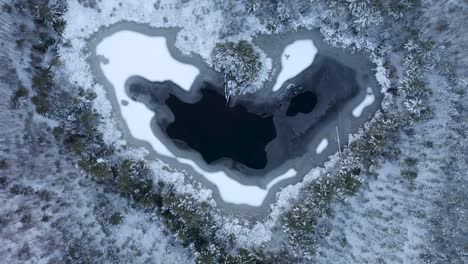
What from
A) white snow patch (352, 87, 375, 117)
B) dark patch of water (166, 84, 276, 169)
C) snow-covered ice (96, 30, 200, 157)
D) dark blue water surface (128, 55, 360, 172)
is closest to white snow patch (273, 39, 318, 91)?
dark blue water surface (128, 55, 360, 172)

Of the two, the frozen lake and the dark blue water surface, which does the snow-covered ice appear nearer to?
the frozen lake

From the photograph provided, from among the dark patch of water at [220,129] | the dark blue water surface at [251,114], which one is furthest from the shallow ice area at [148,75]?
the dark patch of water at [220,129]

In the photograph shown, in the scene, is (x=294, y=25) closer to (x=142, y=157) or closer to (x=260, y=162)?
(x=260, y=162)

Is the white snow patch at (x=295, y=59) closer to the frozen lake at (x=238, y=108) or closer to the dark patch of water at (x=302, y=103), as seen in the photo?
the frozen lake at (x=238, y=108)

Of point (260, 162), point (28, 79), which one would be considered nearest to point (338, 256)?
point (260, 162)

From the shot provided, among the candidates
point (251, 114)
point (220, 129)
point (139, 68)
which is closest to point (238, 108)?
point (251, 114)

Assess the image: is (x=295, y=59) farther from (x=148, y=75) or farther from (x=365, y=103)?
(x=148, y=75)
